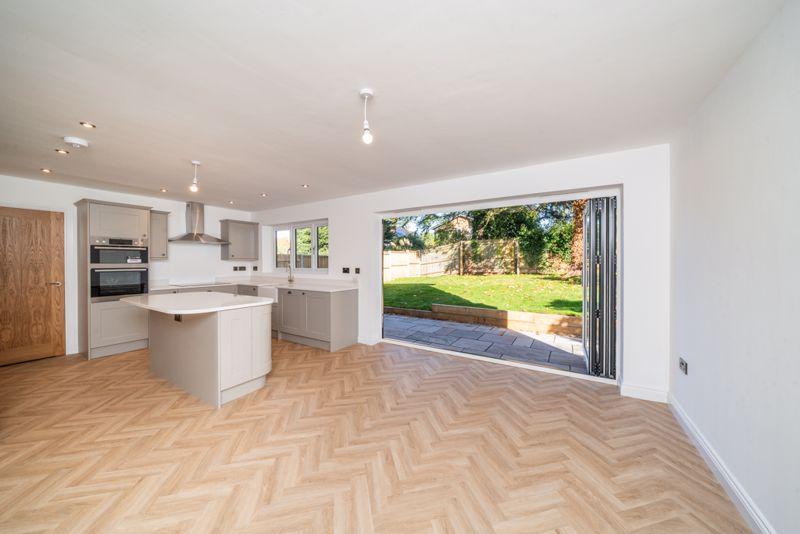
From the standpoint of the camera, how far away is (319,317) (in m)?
4.48

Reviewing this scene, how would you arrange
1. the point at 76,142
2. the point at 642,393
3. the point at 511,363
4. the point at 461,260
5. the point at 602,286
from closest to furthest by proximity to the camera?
the point at 76,142 < the point at 642,393 < the point at 602,286 < the point at 511,363 < the point at 461,260

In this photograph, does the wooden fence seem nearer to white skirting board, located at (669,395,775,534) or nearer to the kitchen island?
the kitchen island

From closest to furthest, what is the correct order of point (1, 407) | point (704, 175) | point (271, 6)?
point (271, 6) < point (704, 175) < point (1, 407)

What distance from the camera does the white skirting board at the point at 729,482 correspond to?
1437 millimetres

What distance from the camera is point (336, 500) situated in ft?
5.40

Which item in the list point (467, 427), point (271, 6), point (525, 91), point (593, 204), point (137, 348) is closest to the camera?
point (271, 6)

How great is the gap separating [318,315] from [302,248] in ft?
6.60

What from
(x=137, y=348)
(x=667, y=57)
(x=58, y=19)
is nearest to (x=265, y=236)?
(x=137, y=348)

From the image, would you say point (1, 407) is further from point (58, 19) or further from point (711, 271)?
→ point (711, 271)

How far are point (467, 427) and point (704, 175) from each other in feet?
8.15

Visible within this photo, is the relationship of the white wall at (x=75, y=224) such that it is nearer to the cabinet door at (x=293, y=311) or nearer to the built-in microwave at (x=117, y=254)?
the built-in microwave at (x=117, y=254)

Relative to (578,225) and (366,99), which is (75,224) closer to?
(366,99)

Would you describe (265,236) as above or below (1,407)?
above

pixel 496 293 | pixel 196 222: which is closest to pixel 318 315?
pixel 196 222
